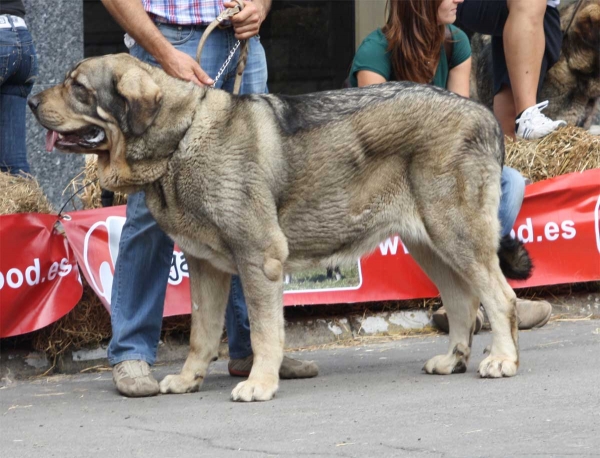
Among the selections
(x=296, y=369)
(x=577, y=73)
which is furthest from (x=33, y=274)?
(x=577, y=73)

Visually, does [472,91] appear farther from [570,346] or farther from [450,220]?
[450,220]

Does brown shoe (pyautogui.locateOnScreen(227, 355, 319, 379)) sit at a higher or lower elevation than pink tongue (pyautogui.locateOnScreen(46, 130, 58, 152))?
lower

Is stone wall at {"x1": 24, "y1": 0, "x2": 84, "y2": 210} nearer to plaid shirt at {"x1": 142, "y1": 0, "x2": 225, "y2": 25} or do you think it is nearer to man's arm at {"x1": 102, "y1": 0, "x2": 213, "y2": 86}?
plaid shirt at {"x1": 142, "y1": 0, "x2": 225, "y2": 25}

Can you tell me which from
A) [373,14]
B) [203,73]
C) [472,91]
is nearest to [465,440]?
[203,73]

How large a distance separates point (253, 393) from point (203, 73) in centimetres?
143

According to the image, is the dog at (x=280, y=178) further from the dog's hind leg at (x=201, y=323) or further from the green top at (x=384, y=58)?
the green top at (x=384, y=58)

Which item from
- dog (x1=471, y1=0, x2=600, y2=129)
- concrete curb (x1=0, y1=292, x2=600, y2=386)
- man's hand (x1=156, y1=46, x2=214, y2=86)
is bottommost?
concrete curb (x1=0, y1=292, x2=600, y2=386)

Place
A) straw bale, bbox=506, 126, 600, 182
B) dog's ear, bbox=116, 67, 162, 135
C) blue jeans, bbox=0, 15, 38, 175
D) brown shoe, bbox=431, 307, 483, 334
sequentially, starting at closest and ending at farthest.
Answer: dog's ear, bbox=116, 67, 162, 135 < blue jeans, bbox=0, 15, 38, 175 < brown shoe, bbox=431, 307, 483, 334 < straw bale, bbox=506, 126, 600, 182

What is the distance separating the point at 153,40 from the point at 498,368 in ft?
6.80

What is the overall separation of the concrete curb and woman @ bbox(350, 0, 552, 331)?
0.56 metres

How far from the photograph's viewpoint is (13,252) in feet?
18.9

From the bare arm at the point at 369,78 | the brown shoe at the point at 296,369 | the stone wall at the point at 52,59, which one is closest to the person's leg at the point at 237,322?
the brown shoe at the point at 296,369

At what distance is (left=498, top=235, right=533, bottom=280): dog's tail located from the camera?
20.0 feet

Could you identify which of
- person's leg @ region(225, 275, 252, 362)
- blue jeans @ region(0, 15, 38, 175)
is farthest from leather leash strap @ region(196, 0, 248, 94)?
blue jeans @ region(0, 15, 38, 175)
